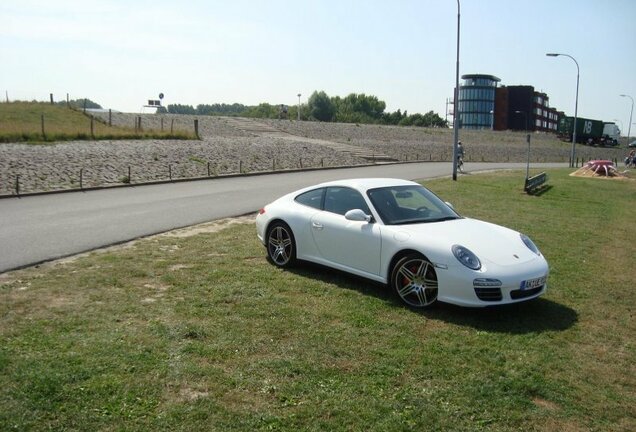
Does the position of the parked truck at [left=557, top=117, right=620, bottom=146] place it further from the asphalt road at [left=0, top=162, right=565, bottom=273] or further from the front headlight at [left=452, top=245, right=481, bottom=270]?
the front headlight at [left=452, top=245, right=481, bottom=270]

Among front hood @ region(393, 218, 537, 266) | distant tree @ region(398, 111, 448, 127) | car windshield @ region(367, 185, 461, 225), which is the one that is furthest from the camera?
distant tree @ region(398, 111, 448, 127)

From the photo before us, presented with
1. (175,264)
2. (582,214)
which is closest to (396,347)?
(175,264)

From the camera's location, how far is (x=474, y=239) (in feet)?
21.3

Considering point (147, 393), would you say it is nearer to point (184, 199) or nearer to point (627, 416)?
point (627, 416)

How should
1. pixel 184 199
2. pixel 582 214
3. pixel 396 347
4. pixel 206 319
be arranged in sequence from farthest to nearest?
pixel 184 199
pixel 582 214
pixel 206 319
pixel 396 347

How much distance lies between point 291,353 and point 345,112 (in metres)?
139

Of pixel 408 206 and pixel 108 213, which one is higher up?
pixel 408 206

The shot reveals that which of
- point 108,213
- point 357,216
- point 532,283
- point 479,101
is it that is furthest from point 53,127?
point 479,101

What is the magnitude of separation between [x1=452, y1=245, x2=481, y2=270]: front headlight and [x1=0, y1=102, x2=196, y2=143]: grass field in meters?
24.8

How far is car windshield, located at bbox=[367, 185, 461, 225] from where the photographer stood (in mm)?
6988

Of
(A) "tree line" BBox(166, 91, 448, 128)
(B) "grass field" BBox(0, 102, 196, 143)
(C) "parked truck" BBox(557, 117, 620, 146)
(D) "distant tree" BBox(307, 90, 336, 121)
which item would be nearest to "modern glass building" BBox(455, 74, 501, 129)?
(A) "tree line" BBox(166, 91, 448, 128)

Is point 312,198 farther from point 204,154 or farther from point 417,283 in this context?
point 204,154

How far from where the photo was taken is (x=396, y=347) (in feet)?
17.0

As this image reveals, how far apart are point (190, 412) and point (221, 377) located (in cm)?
58
